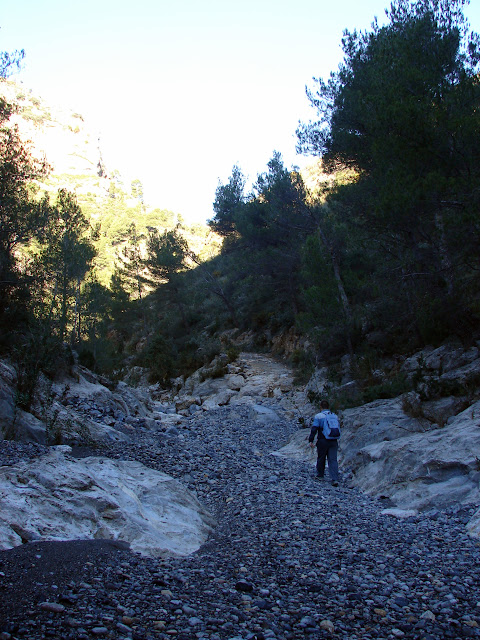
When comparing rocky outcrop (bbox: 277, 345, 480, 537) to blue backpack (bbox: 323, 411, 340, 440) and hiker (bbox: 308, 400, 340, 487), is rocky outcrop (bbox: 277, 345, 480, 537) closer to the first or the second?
hiker (bbox: 308, 400, 340, 487)

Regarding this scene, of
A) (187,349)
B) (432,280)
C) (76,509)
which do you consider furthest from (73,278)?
(76,509)

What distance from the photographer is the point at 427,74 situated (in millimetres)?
12172

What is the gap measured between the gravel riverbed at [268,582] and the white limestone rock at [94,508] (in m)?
0.28

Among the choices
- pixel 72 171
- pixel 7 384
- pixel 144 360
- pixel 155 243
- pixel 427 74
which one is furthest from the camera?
pixel 72 171

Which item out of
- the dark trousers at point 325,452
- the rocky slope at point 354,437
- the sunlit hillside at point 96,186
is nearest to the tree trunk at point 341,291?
the rocky slope at point 354,437

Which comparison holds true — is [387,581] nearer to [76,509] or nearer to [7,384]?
[76,509]

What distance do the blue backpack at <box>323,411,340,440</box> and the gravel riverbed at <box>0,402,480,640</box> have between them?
2.11 m

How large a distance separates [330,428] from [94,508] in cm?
540

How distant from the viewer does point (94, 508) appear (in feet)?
17.1

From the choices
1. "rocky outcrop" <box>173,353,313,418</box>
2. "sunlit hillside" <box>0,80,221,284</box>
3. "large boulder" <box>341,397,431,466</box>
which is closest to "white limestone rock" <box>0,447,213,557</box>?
"large boulder" <box>341,397,431,466</box>

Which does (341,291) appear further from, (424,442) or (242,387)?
(424,442)

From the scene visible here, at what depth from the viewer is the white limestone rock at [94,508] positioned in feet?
14.8

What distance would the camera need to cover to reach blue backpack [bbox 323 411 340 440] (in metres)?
9.12

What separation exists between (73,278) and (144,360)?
738 cm
